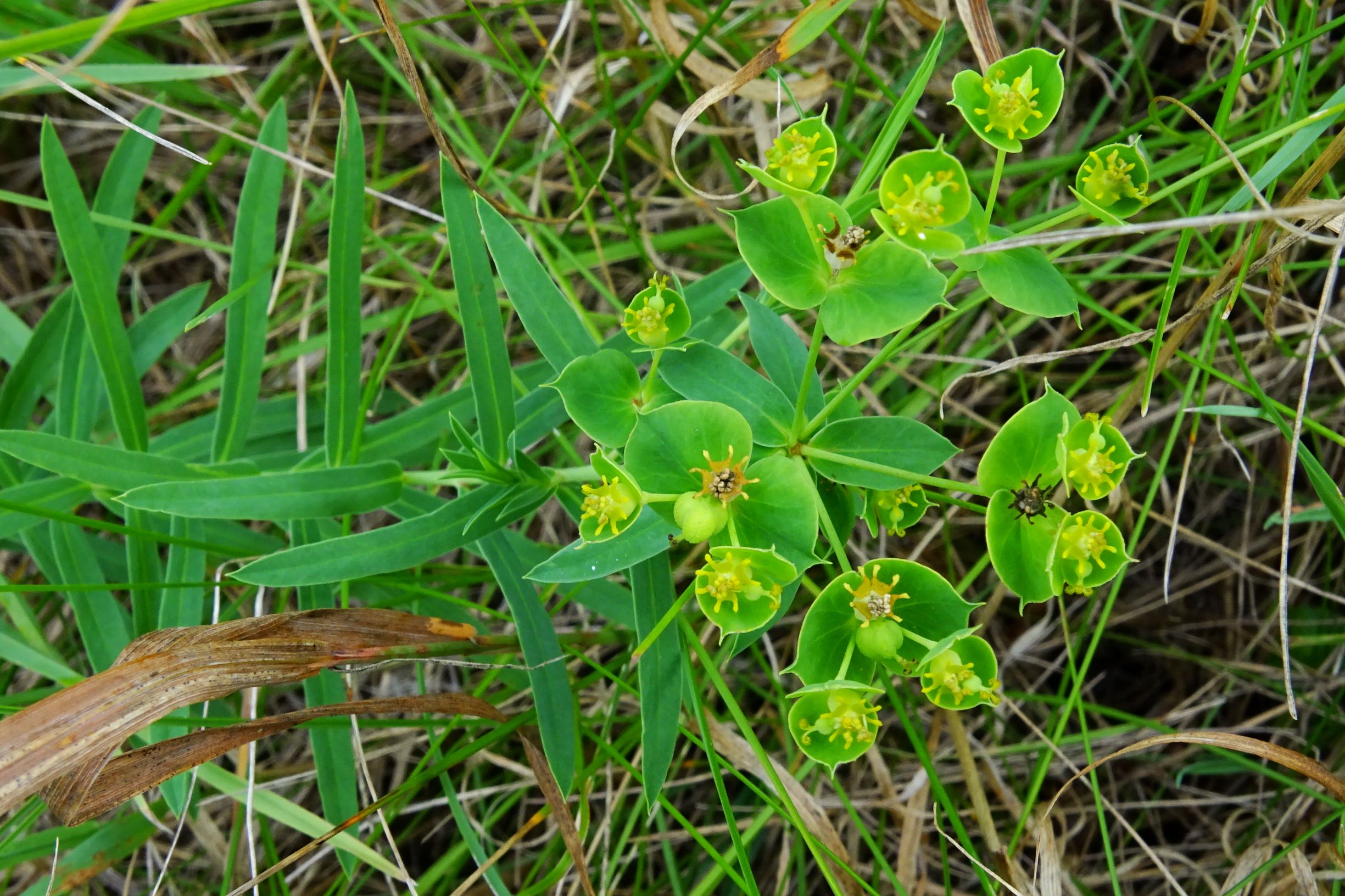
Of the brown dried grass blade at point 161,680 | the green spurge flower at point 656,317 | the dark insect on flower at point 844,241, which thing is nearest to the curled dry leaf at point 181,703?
the brown dried grass blade at point 161,680

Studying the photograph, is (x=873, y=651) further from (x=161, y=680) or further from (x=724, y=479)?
(x=161, y=680)

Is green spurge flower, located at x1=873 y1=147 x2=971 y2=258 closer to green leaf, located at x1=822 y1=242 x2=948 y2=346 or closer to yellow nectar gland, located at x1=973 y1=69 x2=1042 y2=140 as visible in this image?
green leaf, located at x1=822 y1=242 x2=948 y2=346

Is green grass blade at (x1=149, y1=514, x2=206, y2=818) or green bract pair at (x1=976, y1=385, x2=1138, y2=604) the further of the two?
green grass blade at (x1=149, y1=514, x2=206, y2=818)

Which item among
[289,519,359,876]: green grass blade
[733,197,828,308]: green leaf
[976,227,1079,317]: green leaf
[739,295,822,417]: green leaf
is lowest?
[289,519,359,876]: green grass blade

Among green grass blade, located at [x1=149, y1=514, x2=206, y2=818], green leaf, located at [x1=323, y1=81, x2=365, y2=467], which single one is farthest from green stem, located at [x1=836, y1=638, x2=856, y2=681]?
green grass blade, located at [x1=149, y1=514, x2=206, y2=818]

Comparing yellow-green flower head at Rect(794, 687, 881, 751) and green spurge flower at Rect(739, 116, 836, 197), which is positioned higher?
green spurge flower at Rect(739, 116, 836, 197)

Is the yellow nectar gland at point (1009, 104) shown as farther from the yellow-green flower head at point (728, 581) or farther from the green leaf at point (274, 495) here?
the green leaf at point (274, 495)

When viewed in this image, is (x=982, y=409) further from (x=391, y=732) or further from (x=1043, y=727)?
(x=391, y=732)
